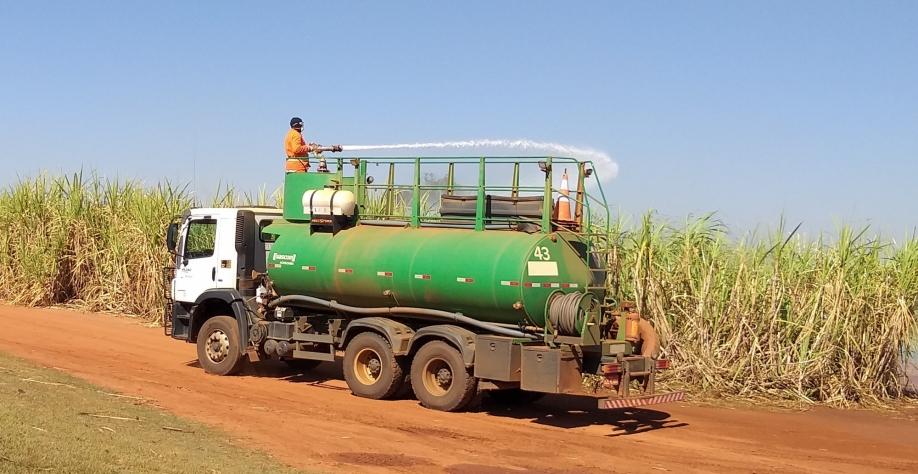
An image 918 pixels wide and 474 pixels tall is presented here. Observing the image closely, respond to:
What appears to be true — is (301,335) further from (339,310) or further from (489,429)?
(489,429)

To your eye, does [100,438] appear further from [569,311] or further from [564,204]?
[564,204]

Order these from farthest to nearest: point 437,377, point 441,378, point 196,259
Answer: point 196,259 < point 437,377 < point 441,378

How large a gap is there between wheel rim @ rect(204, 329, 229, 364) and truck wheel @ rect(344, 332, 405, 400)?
2487 millimetres

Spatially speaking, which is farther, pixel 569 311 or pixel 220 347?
pixel 220 347

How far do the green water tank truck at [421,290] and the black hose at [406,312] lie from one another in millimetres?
27

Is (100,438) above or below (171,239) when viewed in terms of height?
below

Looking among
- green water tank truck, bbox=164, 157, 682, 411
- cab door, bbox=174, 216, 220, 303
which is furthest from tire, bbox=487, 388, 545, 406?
cab door, bbox=174, 216, 220, 303

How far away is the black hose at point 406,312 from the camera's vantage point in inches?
549

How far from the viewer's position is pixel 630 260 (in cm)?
1747

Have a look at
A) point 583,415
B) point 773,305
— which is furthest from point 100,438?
point 773,305

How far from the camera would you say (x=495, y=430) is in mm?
13148

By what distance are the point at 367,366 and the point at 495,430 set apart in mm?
3014

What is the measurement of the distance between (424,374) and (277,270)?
318cm

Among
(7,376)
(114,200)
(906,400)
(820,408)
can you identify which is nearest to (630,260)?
(820,408)
